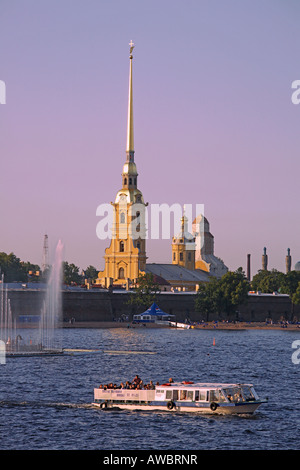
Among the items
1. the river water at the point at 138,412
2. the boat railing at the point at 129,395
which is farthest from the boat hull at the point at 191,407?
the river water at the point at 138,412

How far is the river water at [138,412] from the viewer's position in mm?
60094

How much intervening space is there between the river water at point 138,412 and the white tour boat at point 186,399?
0.77m

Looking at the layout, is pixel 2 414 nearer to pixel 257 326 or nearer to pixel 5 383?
pixel 5 383

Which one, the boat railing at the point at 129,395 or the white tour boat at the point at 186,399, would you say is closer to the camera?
the white tour boat at the point at 186,399

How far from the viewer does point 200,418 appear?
221 feet

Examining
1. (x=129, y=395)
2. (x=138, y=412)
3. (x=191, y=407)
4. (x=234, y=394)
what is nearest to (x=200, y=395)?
(x=191, y=407)

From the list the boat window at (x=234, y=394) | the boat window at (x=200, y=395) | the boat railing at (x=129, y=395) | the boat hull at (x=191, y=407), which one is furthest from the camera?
the boat railing at (x=129, y=395)

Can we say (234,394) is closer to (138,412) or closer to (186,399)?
(186,399)

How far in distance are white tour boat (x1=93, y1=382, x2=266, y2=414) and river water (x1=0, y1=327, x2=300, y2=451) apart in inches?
30.3

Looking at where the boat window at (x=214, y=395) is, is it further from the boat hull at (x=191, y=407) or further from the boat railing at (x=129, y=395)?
the boat railing at (x=129, y=395)

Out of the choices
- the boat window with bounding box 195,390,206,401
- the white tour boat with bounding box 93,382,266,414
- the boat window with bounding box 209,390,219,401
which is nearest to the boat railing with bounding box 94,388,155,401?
the white tour boat with bounding box 93,382,266,414

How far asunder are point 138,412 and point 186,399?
11.7 ft
